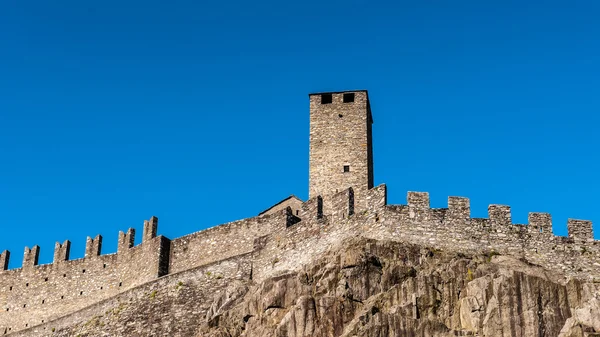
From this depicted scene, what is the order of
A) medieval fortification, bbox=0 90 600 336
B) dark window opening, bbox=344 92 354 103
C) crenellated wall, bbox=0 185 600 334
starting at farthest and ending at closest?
dark window opening, bbox=344 92 354 103, medieval fortification, bbox=0 90 600 336, crenellated wall, bbox=0 185 600 334

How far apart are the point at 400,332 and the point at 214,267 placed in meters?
13.8

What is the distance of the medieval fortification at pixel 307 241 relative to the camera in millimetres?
43156

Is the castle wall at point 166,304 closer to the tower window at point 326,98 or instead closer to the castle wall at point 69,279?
the castle wall at point 69,279

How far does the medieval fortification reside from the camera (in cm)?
4316

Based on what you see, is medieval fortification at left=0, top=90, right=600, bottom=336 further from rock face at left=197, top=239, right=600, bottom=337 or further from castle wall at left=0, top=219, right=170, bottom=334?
rock face at left=197, top=239, right=600, bottom=337

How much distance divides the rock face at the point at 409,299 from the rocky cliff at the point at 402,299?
40 millimetres

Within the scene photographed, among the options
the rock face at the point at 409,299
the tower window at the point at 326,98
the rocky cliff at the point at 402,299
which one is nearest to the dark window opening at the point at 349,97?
the tower window at the point at 326,98

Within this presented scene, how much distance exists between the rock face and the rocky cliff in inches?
1.6

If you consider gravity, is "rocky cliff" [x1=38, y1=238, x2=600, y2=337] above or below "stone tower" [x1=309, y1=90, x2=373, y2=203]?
below

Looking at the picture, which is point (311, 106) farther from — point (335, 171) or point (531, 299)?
point (531, 299)

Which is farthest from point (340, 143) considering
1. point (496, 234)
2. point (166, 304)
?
point (166, 304)

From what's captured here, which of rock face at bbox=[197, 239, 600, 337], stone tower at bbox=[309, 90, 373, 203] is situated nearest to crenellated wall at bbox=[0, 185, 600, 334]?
rock face at bbox=[197, 239, 600, 337]

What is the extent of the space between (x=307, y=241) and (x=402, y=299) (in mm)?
8036

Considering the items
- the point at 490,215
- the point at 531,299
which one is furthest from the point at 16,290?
the point at 531,299
